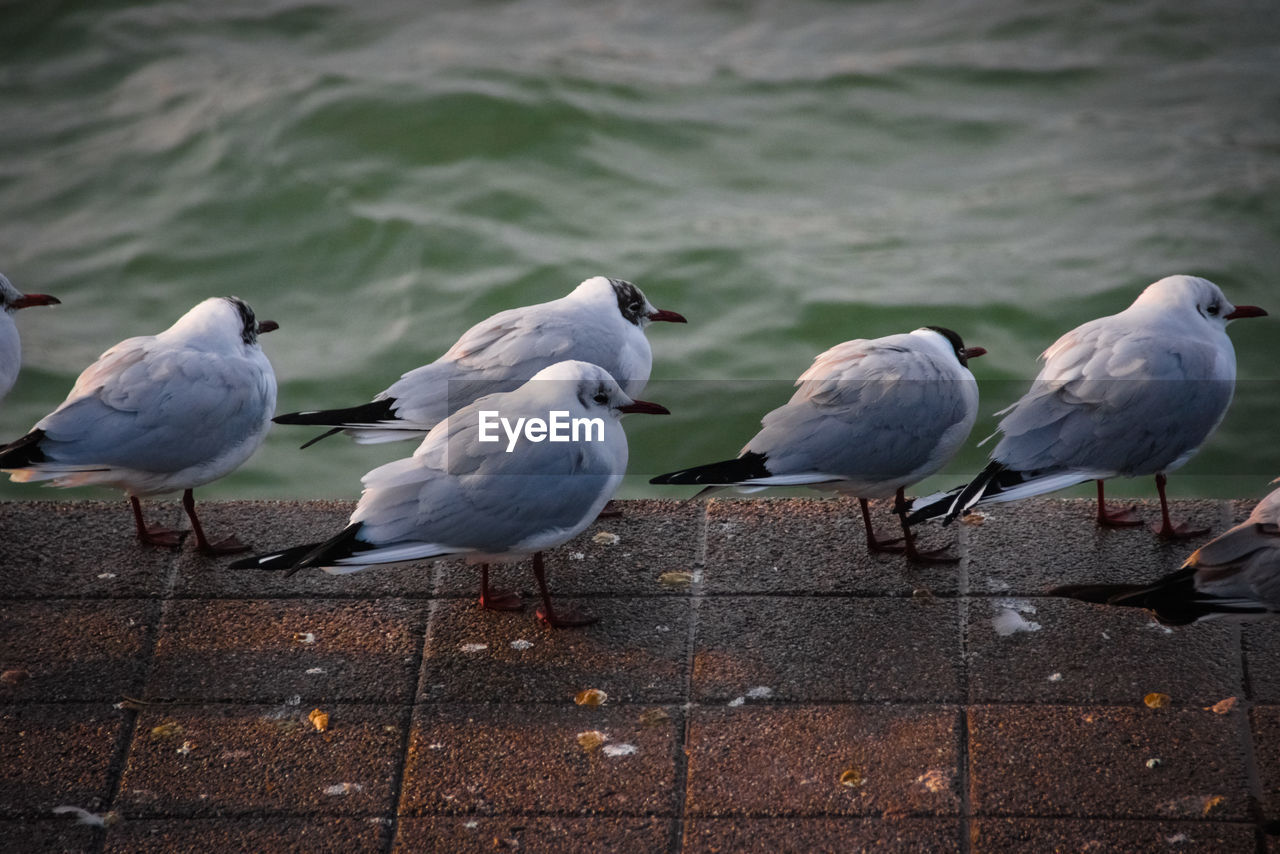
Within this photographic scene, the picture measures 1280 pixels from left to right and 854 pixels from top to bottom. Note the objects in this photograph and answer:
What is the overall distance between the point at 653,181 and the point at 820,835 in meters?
9.27

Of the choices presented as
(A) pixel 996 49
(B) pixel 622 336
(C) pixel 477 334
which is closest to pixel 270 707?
(C) pixel 477 334

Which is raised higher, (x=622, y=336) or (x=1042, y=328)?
(x=622, y=336)

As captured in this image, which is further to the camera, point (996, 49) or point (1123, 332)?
point (996, 49)

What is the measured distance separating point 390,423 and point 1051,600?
2618mm

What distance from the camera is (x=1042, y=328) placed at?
418 inches

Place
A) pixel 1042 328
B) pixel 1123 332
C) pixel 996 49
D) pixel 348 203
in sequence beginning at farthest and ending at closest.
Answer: pixel 996 49 < pixel 348 203 < pixel 1042 328 < pixel 1123 332

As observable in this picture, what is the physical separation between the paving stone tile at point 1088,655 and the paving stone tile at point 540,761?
106 centimetres

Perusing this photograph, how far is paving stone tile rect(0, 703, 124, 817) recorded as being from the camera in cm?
400

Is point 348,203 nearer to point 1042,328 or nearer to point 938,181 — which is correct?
point 938,181

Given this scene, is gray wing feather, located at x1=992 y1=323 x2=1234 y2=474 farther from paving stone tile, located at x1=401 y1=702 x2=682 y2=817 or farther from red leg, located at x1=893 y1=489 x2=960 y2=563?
paving stone tile, located at x1=401 y1=702 x2=682 y2=817

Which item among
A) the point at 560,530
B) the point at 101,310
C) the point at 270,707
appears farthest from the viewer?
the point at 101,310

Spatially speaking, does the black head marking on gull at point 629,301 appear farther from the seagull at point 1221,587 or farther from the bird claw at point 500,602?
the seagull at point 1221,587

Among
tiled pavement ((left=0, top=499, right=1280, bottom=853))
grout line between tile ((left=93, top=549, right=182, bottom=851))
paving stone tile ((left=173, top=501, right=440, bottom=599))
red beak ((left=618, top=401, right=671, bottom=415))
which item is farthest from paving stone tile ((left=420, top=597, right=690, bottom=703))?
grout line between tile ((left=93, top=549, right=182, bottom=851))

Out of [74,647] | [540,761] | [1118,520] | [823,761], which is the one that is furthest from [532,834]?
[1118,520]
